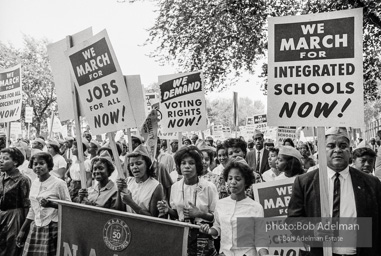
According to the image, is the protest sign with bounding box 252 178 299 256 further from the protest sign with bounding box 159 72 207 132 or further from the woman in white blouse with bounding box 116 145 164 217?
the protest sign with bounding box 159 72 207 132

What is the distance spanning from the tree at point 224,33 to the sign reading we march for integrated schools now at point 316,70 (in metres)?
8.63

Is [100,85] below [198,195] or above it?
above

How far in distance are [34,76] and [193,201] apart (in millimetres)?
41248

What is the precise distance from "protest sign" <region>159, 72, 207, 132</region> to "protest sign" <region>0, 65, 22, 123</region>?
296cm

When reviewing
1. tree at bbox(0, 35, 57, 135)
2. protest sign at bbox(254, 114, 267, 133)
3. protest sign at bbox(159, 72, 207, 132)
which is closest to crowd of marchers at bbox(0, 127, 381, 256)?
protest sign at bbox(159, 72, 207, 132)

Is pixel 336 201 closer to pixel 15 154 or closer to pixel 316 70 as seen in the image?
pixel 316 70

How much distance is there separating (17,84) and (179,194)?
5.86m

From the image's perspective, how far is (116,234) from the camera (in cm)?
380

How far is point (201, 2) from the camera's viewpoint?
1343 cm

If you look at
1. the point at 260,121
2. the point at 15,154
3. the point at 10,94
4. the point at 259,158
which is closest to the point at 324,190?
the point at 15,154

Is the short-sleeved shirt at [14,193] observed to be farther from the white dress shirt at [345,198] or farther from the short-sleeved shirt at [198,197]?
the white dress shirt at [345,198]

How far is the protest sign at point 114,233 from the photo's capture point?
3.61m

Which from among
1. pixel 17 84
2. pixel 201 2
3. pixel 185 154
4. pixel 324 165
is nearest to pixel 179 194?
pixel 185 154

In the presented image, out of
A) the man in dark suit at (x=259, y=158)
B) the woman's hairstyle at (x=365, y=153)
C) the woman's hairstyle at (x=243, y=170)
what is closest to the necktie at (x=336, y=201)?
the woman's hairstyle at (x=243, y=170)
